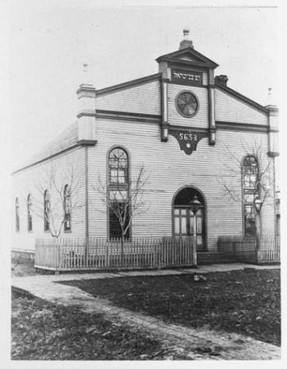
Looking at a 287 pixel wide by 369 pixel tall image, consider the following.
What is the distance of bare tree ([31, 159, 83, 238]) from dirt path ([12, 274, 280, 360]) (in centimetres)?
→ 843

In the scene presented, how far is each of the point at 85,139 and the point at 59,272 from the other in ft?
18.7

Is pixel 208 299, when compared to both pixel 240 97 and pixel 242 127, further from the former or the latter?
pixel 240 97

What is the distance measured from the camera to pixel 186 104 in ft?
76.2

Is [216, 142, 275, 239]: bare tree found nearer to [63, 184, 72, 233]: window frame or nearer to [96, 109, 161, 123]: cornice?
[96, 109, 161, 123]: cornice

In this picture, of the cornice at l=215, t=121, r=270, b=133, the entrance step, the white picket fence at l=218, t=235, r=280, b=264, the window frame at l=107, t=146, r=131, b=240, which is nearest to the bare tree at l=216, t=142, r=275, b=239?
the cornice at l=215, t=121, r=270, b=133

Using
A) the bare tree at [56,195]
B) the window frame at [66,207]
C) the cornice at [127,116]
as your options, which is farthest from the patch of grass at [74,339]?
the cornice at [127,116]

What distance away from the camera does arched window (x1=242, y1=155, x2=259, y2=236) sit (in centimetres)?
2366

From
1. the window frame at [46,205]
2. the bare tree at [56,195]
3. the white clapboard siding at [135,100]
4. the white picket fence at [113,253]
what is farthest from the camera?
the window frame at [46,205]

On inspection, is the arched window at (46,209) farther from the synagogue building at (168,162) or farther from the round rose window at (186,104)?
the round rose window at (186,104)

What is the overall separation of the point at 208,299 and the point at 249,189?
1144 centimetres

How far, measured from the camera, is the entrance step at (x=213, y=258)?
2211 centimetres

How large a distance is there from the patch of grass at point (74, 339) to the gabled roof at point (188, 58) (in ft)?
46.7

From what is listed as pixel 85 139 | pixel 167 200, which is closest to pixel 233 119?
pixel 167 200

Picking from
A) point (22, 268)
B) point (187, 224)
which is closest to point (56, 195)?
point (22, 268)
